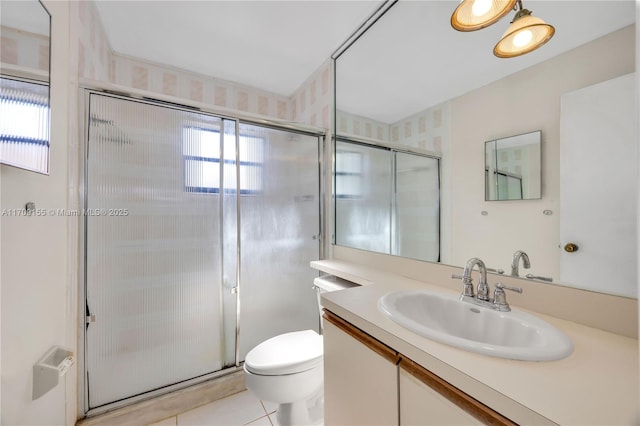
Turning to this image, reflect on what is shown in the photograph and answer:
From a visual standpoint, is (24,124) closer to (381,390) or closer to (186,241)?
(186,241)

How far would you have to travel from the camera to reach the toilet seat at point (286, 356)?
3.84 feet

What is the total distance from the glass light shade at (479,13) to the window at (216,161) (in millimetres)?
1303

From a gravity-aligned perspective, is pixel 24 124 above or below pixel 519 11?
below

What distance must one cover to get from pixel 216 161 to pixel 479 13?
4.98 feet

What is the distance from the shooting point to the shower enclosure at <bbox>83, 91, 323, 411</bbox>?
133cm

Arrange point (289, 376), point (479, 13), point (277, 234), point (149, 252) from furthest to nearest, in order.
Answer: point (277, 234) < point (149, 252) < point (289, 376) < point (479, 13)

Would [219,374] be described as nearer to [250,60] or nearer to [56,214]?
[56,214]

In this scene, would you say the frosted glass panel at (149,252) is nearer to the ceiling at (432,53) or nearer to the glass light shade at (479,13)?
the ceiling at (432,53)

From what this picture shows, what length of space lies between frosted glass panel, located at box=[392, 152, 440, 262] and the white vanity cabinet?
0.58 meters

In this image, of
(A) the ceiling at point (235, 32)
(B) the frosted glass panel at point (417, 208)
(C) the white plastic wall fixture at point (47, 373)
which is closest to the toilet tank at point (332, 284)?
(B) the frosted glass panel at point (417, 208)

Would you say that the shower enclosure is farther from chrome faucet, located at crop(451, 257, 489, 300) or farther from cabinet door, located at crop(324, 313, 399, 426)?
chrome faucet, located at crop(451, 257, 489, 300)

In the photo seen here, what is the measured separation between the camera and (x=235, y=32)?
1.69 metres

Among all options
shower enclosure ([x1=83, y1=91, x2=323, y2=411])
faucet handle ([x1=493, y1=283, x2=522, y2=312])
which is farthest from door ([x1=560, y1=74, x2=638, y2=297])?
shower enclosure ([x1=83, y1=91, x2=323, y2=411])

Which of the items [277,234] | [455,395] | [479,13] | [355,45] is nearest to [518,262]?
[455,395]
